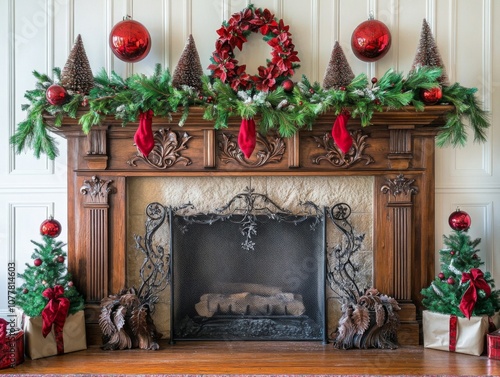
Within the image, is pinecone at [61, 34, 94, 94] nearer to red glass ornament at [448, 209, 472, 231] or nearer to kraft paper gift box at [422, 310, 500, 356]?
red glass ornament at [448, 209, 472, 231]

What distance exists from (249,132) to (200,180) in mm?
497

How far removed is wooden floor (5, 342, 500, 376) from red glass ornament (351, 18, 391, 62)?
1.63 m

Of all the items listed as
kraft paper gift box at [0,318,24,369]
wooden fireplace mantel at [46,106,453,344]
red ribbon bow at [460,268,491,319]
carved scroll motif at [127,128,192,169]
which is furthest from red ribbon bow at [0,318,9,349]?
red ribbon bow at [460,268,491,319]

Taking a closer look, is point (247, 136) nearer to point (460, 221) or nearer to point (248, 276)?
point (248, 276)

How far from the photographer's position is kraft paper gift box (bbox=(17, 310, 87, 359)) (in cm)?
250

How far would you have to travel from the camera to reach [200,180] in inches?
113

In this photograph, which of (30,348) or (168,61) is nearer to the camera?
(30,348)

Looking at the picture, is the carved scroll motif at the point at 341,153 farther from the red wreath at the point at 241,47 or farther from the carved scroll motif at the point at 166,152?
the carved scroll motif at the point at 166,152

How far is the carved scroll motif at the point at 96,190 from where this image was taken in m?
2.75

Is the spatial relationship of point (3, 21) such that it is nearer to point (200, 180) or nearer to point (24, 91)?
point (24, 91)

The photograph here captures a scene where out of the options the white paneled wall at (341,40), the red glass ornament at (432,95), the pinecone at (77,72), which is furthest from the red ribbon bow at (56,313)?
the red glass ornament at (432,95)

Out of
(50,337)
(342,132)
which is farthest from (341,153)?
(50,337)

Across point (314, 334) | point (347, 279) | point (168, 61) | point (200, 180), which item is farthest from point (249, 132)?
point (314, 334)

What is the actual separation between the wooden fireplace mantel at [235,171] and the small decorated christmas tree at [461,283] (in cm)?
14
